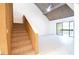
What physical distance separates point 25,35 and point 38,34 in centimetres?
27

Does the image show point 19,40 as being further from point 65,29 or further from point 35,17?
point 65,29

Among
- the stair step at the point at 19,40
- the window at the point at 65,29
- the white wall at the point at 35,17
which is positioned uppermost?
the white wall at the point at 35,17

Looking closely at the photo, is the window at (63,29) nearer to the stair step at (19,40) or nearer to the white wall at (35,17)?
the white wall at (35,17)

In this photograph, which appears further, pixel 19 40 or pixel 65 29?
pixel 19 40

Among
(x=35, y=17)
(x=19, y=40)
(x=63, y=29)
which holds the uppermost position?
(x=35, y=17)

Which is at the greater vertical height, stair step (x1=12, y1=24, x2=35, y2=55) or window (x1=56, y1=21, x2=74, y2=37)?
window (x1=56, y1=21, x2=74, y2=37)

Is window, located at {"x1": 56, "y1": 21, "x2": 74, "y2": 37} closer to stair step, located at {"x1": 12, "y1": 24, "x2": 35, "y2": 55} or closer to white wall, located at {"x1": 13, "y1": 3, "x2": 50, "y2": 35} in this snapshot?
white wall, located at {"x1": 13, "y1": 3, "x2": 50, "y2": 35}

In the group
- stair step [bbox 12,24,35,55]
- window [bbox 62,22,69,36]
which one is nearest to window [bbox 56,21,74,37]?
window [bbox 62,22,69,36]

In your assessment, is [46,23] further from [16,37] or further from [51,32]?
[16,37]

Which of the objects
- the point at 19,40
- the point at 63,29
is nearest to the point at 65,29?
the point at 63,29

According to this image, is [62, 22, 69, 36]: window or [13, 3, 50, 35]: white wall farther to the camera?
[13, 3, 50, 35]: white wall

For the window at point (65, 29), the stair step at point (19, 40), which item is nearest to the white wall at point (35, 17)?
the stair step at point (19, 40)

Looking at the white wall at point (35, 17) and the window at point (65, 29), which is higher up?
the white wall at point (35, 17)

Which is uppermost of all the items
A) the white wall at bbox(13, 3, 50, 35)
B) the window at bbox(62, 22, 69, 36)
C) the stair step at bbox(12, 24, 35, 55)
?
the white wall at bbox(13, 3, 50, 35)
